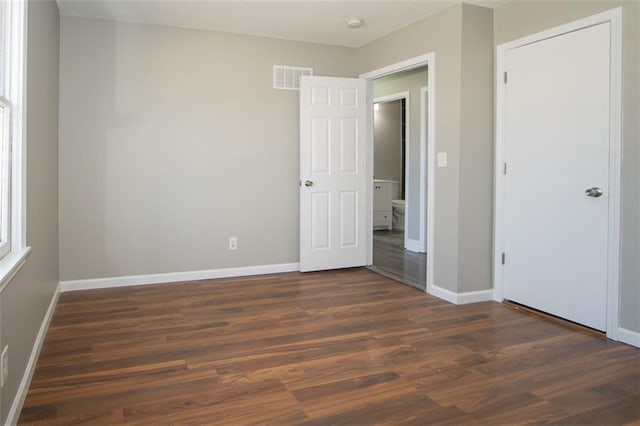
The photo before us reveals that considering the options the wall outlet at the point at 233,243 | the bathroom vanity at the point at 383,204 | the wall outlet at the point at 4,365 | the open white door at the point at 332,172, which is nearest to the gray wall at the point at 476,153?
the open white door at the point at 332,172

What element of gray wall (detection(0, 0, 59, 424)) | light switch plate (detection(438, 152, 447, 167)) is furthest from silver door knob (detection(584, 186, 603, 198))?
gray wall (detection(0, 0, 59, 424))

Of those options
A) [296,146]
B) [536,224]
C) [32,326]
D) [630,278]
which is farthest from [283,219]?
[630,278]

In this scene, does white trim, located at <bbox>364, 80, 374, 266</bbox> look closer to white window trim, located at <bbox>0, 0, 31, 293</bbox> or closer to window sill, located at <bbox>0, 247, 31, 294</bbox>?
white window trim, located at <bbox>0, 0, 31, 293</bbox>

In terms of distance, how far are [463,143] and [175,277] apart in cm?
282

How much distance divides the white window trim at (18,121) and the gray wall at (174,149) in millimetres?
1876

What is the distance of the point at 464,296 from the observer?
3.86 metres

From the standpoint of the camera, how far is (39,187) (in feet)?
9.58

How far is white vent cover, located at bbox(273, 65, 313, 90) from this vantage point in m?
4.84

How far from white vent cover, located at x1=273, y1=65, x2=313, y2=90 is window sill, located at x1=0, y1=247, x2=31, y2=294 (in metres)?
3.08

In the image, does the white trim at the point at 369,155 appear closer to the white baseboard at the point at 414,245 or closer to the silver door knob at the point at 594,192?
the white baseboard at the point at 414,245

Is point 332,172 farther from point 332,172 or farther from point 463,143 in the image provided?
point 463,143

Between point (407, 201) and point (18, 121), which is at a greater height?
point (18, 121)

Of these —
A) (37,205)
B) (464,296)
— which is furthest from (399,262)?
(37,205)

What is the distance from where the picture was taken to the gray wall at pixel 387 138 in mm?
8953
